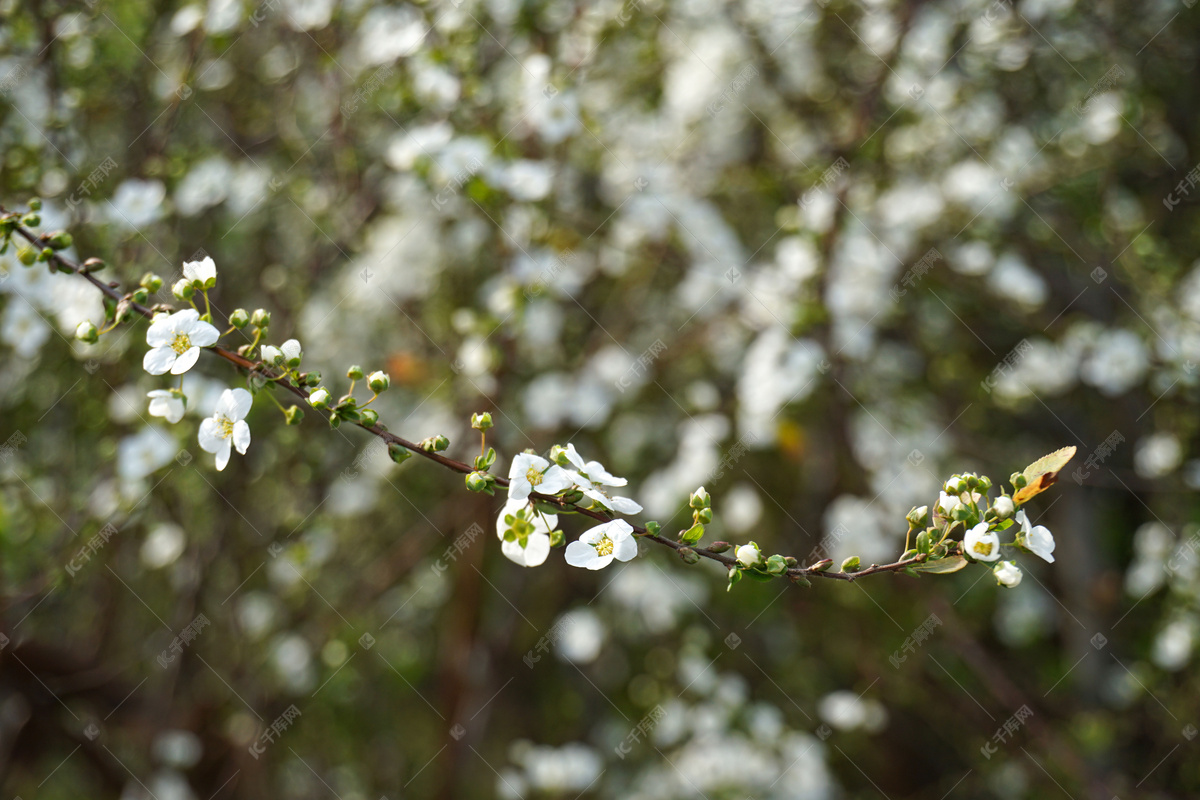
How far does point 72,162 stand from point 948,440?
3.63 metres

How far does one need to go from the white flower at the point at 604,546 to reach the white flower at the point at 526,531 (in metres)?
0.07

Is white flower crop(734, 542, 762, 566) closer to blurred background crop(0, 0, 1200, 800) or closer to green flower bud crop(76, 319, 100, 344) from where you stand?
green flower bud crop(76, 319, 100, 344)

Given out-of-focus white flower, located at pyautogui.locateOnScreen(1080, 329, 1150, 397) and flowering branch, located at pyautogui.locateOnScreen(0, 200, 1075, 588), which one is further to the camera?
out-of-focus white flower, located at pyautogui.locateOnScreen(1080, 329, 1150, 397)

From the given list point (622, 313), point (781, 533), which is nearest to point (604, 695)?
point (781, 533)

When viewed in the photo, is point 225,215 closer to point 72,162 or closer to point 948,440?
point 72,162

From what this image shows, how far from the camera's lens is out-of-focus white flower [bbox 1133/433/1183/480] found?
2.89 metres

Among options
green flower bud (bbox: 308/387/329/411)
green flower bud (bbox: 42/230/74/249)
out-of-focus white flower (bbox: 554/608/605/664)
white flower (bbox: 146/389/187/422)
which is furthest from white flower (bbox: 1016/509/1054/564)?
out-of-focus white flower (bbox: 554/608/605/664)

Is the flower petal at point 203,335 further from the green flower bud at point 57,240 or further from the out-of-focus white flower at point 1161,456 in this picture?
the out-of-focus white flower at point 1161,456

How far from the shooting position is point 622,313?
3719mm

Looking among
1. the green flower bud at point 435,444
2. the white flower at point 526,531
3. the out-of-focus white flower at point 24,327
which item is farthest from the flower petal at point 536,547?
the out-of-focus white flower at point 24,327

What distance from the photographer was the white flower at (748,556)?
1.11 meters

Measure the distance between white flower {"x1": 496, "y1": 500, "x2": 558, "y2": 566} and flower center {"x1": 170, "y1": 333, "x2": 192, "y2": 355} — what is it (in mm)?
559

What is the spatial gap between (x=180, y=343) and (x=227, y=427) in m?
A: 0.18

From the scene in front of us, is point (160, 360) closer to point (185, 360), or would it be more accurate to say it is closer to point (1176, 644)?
→ point (185, 360)
